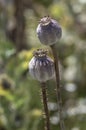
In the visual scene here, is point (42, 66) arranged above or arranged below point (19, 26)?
below

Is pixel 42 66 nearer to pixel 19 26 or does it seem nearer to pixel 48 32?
pixel 48 32

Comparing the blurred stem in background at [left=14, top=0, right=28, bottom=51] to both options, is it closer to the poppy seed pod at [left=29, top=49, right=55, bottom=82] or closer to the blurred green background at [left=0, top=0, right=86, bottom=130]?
Result: the blurred green background at [left=0, top=0, right=86, bottom=130]

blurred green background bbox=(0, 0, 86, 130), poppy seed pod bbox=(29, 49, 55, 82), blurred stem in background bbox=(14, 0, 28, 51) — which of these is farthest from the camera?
blurred stem in background bbox=(14, 0, 28, 51)

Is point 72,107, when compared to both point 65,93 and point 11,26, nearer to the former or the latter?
point 65,93

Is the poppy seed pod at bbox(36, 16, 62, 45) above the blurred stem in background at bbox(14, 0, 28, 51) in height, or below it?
below

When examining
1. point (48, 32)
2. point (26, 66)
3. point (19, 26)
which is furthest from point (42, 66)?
point (19, 26)

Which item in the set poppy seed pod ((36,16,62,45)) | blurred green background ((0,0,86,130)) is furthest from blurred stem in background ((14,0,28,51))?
poppy seed pod ((36,16,62,45))
